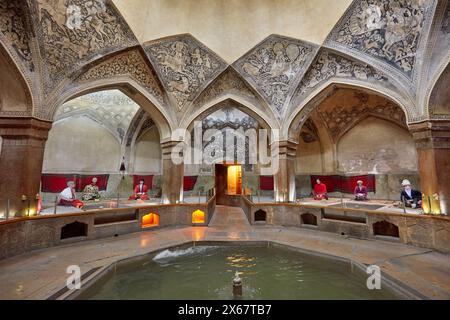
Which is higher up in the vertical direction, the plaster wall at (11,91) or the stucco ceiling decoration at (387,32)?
the stucco ceiling decoration at (387,32)

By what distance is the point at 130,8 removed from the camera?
6281 mm

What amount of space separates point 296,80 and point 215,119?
5.86 m

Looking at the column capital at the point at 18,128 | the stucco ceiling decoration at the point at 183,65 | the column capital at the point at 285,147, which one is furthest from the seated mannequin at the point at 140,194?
the column capital at the point at 285,147

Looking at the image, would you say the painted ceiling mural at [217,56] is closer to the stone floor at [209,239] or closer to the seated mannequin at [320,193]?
the stone floor at [209,239]

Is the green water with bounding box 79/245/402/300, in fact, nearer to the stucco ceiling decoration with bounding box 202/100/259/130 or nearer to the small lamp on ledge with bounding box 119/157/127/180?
the small lamp on ledge with bounding box 119/157/127/180

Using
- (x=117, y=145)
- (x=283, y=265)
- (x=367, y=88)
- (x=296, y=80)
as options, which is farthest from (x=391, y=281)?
→ (x=117, y=145)

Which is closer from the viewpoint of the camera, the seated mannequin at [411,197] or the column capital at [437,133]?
the column capital at [437,133]

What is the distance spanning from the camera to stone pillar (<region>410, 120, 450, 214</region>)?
541 centimetres

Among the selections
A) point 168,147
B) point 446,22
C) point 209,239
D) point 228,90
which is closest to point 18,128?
point 168,147

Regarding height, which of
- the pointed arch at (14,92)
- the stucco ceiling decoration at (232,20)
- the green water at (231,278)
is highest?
the stucco ceiling decoration at (232,20)

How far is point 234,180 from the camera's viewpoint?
47.8 ft

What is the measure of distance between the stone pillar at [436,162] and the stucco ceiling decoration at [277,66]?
4.01 meters

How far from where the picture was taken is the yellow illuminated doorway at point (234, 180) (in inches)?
554

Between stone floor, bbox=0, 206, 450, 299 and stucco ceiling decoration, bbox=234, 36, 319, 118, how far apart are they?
4935 millimetres
